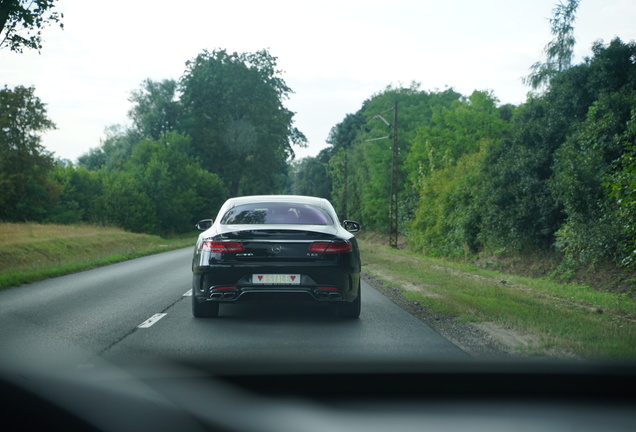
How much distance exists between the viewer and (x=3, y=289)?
1347 cm

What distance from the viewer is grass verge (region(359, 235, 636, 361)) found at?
7137 mm

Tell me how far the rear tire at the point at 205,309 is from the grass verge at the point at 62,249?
26.9ft

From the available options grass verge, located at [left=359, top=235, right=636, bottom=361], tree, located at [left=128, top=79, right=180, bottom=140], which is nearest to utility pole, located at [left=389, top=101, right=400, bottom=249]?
grass verge, located at [left=359, top=235, right=636, bottom=361]

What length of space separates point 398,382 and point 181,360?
27.6 inches

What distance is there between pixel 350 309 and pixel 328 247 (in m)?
1.18

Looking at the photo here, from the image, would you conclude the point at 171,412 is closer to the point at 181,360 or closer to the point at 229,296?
the point at 181,360

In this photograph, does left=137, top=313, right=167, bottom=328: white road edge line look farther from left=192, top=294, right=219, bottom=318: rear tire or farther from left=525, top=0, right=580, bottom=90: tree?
left=525, top=0, right=580, bottom=90: tree

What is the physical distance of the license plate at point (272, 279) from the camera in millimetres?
8555

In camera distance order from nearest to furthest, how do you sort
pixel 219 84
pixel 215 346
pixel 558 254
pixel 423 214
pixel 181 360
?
pixel 181 360
pixel 215 346
pixel 558 254
pixel 423 214
pixel 219 84

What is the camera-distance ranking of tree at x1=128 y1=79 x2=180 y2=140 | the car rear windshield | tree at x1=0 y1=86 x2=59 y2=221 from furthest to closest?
tree at x1=128 y1=79 x2=180 y2=140
tree at x1=0 y1=86 x2=59 y2=221
the car rear windshield

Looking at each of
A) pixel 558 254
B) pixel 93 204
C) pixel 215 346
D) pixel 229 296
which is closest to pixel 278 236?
pixel 229 296

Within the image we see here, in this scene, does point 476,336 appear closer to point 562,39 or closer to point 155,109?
point 562,39

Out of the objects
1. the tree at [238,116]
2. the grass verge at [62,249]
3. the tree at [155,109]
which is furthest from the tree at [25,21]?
the tree at [155,109]

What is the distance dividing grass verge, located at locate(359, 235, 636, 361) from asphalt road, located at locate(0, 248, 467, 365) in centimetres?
92
